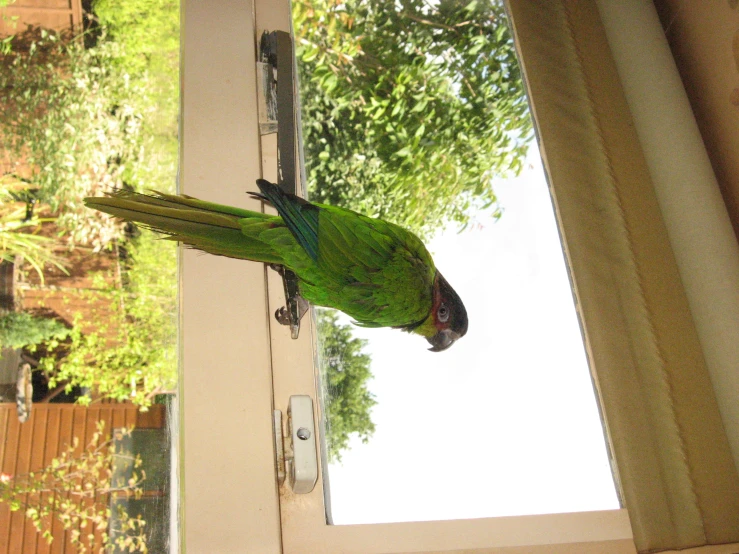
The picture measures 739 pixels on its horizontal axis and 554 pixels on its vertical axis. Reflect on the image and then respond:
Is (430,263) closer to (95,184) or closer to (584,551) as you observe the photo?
(584,551)

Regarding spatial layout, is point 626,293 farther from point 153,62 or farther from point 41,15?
point 41,15

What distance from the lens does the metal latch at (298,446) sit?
2.68 feet

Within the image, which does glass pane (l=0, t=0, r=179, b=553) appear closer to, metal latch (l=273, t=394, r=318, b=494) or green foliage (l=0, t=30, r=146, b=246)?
green foliage (l=0, t=30, r=146, b=246)

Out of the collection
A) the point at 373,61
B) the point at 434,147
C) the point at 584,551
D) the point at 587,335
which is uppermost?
the point at 373,61

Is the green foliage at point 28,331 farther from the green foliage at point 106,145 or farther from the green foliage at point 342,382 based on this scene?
the green foliage at point 342,382

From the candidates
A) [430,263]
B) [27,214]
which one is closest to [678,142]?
[430,263]

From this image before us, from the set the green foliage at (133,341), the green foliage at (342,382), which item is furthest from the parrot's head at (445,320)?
the green foliage at (133,341)

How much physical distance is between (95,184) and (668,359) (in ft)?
4.20

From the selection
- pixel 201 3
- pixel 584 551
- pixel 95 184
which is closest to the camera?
pixel 584 551

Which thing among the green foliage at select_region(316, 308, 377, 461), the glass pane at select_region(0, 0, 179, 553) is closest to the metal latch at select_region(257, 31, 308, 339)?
the green foliage at select_region(316, 308, 377, 461)

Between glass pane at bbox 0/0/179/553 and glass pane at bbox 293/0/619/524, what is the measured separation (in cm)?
32

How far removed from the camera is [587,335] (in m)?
1.10

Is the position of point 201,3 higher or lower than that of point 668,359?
higher

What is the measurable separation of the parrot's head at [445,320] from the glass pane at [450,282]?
87mm
